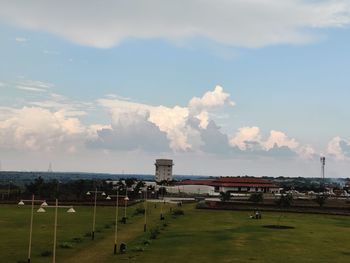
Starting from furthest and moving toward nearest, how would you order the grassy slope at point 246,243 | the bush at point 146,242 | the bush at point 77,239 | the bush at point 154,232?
the bush at point 154,232 → the bush at point 77,239 → the bush at point 146,242 → the grassy slope at point 246,243

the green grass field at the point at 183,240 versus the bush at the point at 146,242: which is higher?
the bush at the point at 146,242

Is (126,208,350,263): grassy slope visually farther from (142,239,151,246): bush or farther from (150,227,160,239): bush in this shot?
(150,227,160,239): bush

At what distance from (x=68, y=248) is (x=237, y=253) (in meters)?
18.4

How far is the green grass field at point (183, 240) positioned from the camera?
50438mm

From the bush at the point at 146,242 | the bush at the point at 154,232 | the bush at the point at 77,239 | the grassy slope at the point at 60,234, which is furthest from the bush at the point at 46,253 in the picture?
the bush at the point at 154,232

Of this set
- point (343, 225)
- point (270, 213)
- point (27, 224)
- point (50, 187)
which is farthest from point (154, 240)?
point (50, 187)

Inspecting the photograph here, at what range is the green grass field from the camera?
50438mm

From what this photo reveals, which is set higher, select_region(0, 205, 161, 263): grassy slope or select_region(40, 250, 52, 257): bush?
select_region(40, 250, 52, 257): bush

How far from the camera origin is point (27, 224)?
77000 mm

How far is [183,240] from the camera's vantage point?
62.7 metres

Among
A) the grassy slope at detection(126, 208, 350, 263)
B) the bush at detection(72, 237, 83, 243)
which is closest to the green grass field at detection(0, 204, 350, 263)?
the grassy slope at detection(126, 208, 350, 263)

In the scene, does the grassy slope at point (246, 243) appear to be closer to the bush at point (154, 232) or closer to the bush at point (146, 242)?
the bush at point (146, 242)

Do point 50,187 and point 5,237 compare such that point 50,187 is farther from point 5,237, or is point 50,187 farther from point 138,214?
point 5,237

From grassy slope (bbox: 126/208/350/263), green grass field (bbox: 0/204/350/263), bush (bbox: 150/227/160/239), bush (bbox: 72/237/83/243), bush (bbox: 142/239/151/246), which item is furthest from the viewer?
bush (bbox: 150/227/160/239)
